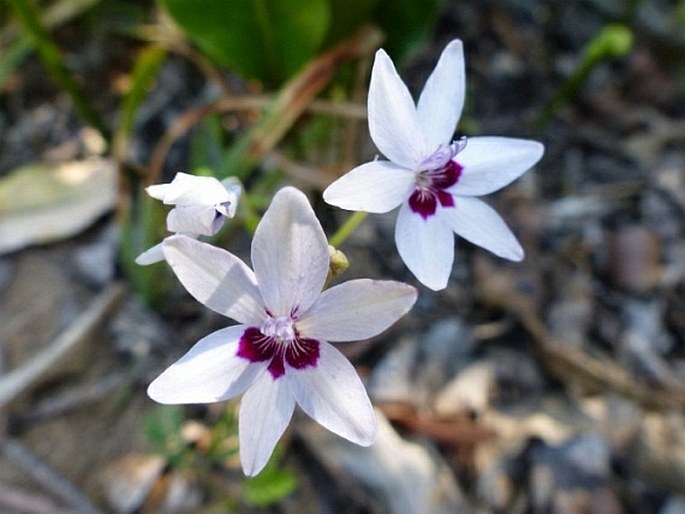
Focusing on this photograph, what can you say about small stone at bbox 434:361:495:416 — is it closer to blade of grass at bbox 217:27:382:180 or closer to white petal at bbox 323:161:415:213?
blade of grass at bbox 217:27:382:180

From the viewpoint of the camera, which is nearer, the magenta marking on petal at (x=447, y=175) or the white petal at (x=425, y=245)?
the white petal at (x=425, y=245)

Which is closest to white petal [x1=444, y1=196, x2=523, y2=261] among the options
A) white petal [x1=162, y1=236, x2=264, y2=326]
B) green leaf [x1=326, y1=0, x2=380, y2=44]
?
white petal [x1=162, y1=236, x2=264, y2=326]

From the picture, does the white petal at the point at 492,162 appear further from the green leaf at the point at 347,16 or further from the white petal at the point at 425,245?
the green leaf at the point at 347,16

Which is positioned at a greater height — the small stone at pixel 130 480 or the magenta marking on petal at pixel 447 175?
the magenta marking on petal at pixel 447 175

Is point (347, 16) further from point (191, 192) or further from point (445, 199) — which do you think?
point (191, 192)

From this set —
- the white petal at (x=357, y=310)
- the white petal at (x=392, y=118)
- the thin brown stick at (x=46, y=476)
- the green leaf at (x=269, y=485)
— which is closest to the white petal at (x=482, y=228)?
the white petal at (x=392, y=118)
